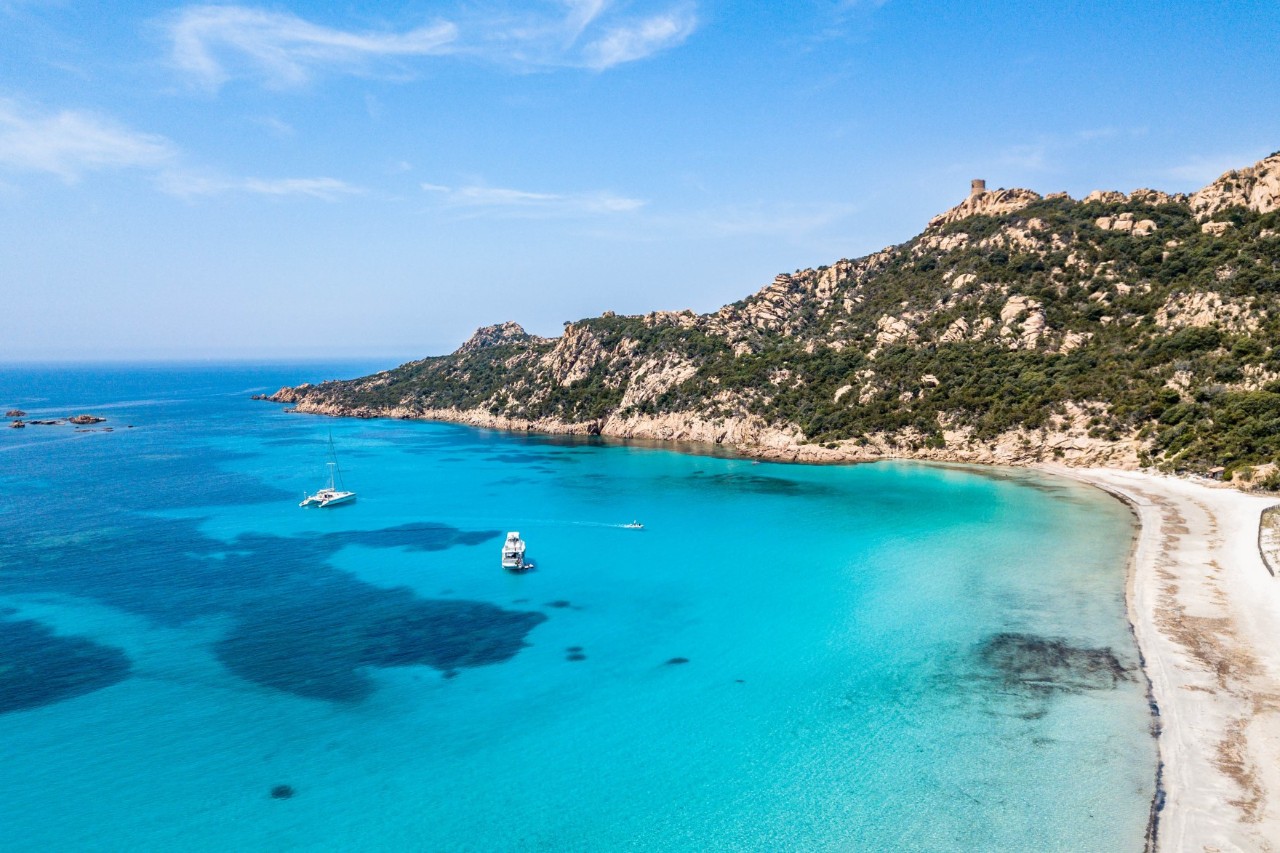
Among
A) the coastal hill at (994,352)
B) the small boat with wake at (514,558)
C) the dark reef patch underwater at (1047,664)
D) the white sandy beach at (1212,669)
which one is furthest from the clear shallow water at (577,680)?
the coastal hill at (994,352)

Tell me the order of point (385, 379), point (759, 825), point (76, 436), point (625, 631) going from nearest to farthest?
1. point (759, 825)
2. point (625, 631)
3. point (76, 436)
4. point (385, 379)

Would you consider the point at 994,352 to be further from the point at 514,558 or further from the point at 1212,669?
the point at 514,558

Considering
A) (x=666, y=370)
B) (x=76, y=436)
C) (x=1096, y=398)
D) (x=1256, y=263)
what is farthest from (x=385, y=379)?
(x=1256, y=263)

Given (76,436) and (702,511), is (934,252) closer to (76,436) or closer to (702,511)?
(702,511)

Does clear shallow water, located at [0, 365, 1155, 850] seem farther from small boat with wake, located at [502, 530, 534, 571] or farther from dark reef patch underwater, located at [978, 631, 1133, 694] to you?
small boat with wake, located at [502, 530, 534, 571]

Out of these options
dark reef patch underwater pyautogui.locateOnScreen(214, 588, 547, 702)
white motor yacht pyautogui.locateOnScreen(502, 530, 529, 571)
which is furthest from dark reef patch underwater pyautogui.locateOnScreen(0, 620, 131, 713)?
white motor yacht pyautogui.locateOnScreen(502, 530, 529, 571)

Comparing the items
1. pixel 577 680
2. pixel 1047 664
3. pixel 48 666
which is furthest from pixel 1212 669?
pixel 48 666
